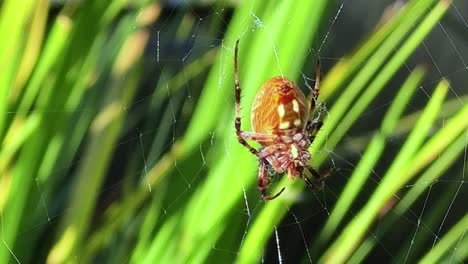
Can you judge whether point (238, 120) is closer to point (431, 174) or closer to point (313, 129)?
point (313, 129)

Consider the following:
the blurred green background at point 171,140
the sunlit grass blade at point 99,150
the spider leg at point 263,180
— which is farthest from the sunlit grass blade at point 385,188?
the sunlit grass blade at point 99,150

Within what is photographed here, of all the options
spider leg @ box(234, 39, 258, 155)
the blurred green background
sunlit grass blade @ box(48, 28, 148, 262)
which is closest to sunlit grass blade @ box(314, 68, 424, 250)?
the blurred green background

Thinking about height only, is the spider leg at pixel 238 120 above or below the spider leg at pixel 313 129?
above

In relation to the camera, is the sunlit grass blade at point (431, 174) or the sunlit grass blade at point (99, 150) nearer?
the sunlit grass blade at point (99, 150)

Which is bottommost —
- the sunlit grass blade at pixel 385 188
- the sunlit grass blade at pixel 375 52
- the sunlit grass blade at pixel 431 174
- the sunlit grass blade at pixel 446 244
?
the sunlit grass blade at pixel 446 244

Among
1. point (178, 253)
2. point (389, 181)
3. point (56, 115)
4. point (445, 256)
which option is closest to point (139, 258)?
point (178, 253)

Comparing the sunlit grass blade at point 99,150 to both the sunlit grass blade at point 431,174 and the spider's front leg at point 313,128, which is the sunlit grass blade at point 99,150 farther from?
the sunlit grass blade at point 431,174

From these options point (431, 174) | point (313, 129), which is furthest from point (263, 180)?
point (431, 174)
